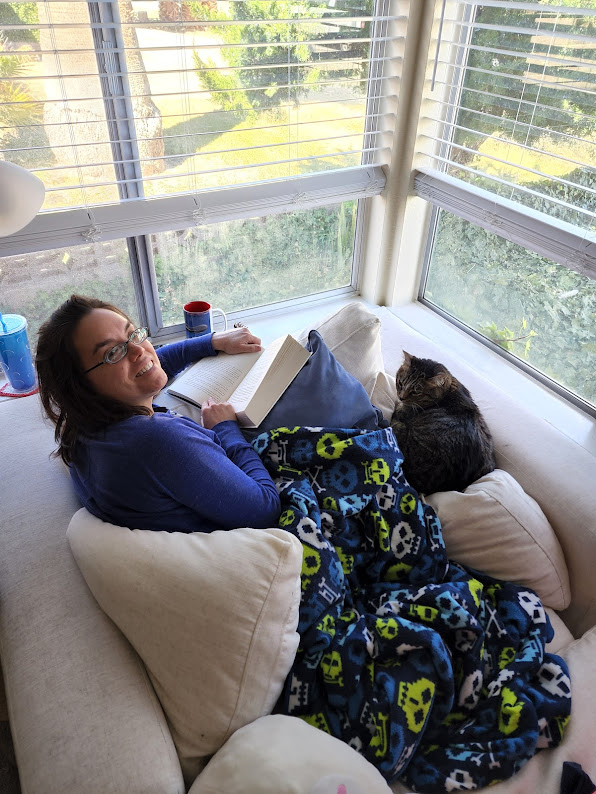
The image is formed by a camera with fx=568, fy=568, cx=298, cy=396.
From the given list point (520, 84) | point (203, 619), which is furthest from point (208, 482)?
point (520, 84)

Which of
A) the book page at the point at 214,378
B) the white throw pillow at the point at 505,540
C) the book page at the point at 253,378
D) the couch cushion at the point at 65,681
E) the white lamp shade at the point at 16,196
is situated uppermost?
the white lamp shade at the point at 16,196

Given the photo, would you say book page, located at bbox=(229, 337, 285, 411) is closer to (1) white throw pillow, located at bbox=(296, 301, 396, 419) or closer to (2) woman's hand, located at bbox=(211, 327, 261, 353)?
(2) woman's hand, located at bbox=(211, 327, 261, 353)

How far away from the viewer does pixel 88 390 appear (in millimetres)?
1150

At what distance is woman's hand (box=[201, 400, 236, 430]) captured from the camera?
139 centimetres

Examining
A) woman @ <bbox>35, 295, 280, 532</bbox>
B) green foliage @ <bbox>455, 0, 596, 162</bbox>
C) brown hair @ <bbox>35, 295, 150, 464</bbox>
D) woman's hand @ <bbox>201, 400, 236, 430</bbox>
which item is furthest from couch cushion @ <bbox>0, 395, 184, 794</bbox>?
green foliage @ <bbox>455, 0, 596, 162</bbox>

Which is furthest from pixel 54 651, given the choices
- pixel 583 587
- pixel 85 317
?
pixel 583 587

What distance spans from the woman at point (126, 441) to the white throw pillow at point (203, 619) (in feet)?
0.25

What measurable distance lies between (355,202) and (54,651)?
194cm

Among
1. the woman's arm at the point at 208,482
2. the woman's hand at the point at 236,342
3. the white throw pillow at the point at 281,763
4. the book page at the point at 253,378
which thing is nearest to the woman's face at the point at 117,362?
the woman's arm at the point at 208,482

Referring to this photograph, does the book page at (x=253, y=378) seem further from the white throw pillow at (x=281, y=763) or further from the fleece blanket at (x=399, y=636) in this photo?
the white throw pillow at (x=281, y=763)

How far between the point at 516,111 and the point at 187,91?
104 centimetres

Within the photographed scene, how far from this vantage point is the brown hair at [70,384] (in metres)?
1.13

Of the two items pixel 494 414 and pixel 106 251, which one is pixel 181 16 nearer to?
pixel 106 251

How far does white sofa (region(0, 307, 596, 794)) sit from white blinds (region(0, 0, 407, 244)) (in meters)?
1.05
